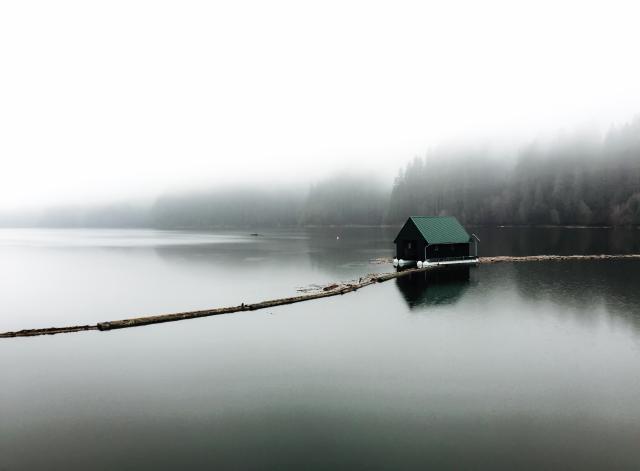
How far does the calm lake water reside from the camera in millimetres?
16672

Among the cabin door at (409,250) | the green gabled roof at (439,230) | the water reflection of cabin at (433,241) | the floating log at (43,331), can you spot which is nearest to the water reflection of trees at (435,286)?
the water reflection of cabin at (433,241)

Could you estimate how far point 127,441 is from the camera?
58.2ft

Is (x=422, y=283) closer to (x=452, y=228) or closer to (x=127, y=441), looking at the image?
(x=452, y=228)

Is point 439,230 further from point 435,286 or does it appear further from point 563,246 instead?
point 563,246

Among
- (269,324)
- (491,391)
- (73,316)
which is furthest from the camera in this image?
(73,316)

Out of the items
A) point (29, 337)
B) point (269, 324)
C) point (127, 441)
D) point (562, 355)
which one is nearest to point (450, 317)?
point (562, 355)

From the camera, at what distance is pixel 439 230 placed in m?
73.3

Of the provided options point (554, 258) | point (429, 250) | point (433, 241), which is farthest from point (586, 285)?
point (554, 258)

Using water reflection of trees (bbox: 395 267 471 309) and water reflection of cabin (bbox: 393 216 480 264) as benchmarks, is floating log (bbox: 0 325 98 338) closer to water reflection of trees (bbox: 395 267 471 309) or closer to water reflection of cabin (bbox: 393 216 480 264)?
water reflection of trees (bbox: 395 267 471 309)

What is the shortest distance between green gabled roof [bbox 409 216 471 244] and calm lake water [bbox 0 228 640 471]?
79.1ft

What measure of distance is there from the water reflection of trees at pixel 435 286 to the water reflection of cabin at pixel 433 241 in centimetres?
315

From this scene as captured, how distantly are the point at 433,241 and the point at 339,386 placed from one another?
51.8 m

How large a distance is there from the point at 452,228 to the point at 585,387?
53690 mm

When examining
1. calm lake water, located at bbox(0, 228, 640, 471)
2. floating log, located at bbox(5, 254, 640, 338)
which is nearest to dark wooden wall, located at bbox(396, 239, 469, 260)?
floating log, located at bbox(5, 254, 640, 338)
